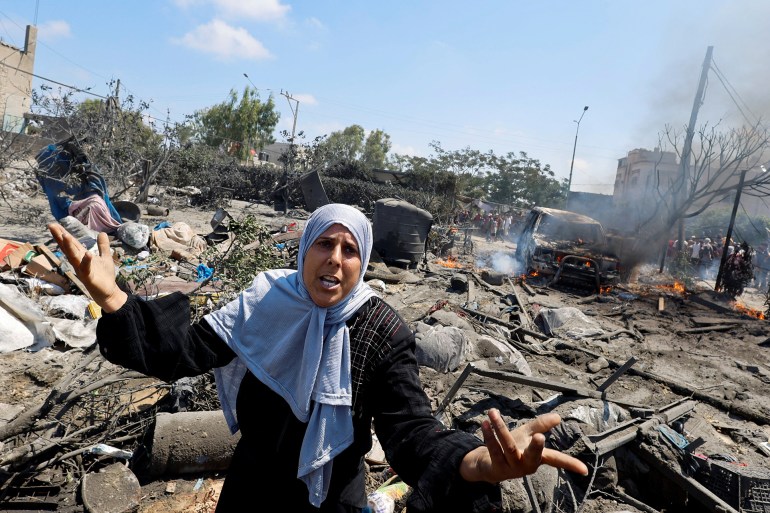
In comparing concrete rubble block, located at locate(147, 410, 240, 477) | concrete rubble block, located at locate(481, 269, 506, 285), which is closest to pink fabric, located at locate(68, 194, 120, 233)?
concrete rubble block, located at locate(147, 410, 240, 477)

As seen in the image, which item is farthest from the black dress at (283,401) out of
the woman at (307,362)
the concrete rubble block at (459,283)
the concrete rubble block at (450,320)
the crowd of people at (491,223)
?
the crowd of people at (491,223)

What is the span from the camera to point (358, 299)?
1.62 metres

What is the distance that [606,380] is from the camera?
5.05 meters

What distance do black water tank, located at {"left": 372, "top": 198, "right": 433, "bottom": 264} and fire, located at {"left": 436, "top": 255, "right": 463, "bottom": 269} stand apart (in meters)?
2.14

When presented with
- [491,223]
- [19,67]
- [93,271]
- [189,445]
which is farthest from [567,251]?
[19,67]

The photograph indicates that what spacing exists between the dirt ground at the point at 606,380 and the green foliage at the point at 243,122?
32245 mm

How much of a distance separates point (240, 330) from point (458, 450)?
0.81 metres

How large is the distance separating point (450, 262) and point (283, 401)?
13431mm

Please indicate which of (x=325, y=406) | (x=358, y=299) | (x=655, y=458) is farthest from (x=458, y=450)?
(x=655, y=458)

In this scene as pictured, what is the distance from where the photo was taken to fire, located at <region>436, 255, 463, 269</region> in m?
14.1

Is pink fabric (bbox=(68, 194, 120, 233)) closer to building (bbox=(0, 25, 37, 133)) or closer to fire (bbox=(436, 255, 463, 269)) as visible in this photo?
fire (bbox=(436, 255, 463, 269))

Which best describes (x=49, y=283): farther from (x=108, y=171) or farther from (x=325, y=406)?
(x=108, y=171)

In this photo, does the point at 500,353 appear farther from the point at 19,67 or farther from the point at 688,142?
the point at 19,67

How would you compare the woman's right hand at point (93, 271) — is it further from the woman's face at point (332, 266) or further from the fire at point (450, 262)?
the fire at point (450, 262)
